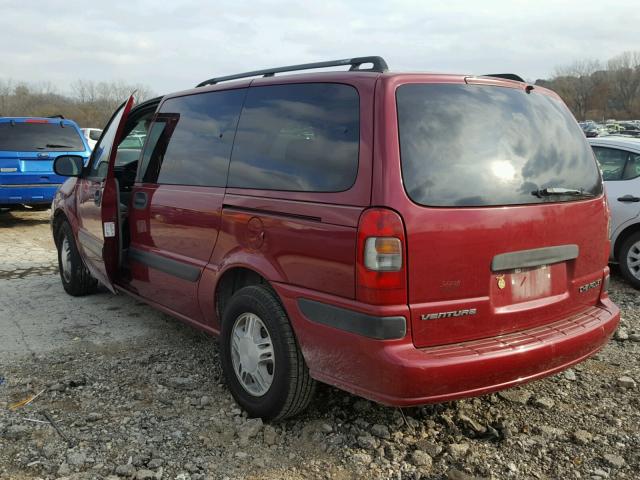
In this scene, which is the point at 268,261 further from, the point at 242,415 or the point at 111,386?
the point at 111,386

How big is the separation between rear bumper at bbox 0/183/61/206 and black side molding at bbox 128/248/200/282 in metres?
6.03

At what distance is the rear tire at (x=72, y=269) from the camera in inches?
215

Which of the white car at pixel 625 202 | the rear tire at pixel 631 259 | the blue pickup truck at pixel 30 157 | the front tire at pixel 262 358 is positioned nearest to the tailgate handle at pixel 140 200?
the front tire at pixel 262 358

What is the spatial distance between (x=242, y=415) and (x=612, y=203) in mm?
4691

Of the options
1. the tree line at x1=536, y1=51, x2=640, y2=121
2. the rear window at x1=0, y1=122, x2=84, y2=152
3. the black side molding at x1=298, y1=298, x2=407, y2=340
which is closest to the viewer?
the black side molding at x1=298, y1=298, x2=407, y2=340

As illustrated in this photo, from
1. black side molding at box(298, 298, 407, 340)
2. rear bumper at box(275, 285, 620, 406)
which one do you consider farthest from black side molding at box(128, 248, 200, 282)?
black side molding at box(298, 298, 407, 340)

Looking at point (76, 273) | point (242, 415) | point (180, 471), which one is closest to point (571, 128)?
point (242, 415)

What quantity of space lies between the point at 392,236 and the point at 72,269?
404cm

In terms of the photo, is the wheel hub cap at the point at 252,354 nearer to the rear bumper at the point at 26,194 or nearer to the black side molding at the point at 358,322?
the black side molding at the point at 358,322

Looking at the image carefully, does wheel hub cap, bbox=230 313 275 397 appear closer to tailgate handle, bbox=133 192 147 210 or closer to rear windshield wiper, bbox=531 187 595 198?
tailgate handle, bbox=133 192 147 210

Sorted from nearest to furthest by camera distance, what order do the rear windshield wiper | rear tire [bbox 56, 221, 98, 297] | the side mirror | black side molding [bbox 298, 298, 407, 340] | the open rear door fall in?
black side molding [bbox 298, 298, 407, 340], the rear windshield wiper, the open rear door, the side mirror, rear tire [bbox 56, 221, 98, 297]

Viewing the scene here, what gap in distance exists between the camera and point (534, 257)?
280 cm

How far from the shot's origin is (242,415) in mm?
3254

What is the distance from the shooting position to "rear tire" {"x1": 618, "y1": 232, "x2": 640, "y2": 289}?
5867 mm
